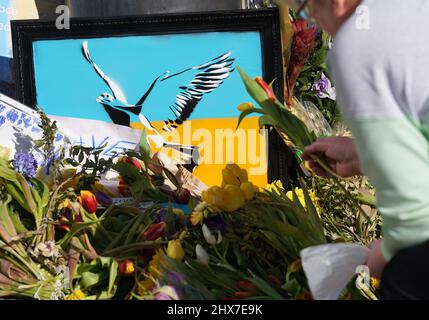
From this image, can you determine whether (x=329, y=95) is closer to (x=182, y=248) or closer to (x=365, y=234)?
(x=365, y=234)

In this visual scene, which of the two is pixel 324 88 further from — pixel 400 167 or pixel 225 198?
pixel 400 167

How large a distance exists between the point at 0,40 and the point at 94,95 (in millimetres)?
627

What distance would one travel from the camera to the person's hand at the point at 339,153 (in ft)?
3.84

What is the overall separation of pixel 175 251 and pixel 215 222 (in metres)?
0.11

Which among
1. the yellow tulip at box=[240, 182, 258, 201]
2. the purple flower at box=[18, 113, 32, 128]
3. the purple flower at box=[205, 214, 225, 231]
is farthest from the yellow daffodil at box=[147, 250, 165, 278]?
the purple flower at box=[18, 113, 32, 128]

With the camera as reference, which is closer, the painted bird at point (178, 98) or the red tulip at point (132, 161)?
the red tulip at point (132, 161)

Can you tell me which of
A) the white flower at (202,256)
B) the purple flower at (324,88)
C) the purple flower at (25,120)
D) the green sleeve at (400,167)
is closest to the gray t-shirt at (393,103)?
the green sleeve at (400,167)

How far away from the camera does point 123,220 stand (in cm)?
147

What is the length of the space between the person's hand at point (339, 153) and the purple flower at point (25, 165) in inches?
28.5

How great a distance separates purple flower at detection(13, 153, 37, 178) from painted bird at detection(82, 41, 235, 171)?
1.96 feet

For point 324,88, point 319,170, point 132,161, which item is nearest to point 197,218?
point 319,170

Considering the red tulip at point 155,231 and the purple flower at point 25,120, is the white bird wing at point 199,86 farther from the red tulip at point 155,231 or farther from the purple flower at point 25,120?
the red tulip at point 155,231

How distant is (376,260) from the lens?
980mm

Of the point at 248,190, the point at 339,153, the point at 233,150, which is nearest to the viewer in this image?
the point at 339,153
